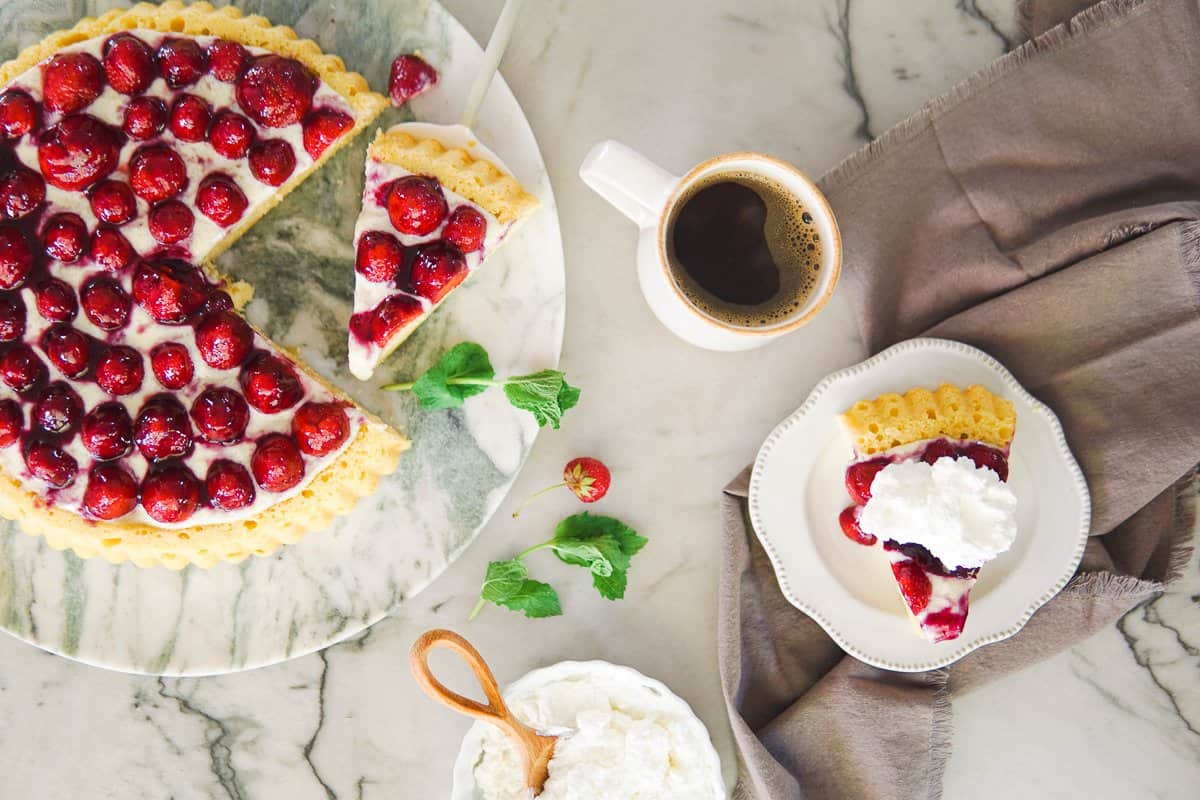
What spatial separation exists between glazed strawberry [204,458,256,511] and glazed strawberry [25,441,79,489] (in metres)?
0.29

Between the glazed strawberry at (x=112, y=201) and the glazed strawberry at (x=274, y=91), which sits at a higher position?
the glazed strawberry at (x=274, y=91)

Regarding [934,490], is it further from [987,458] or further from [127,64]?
[127,64]

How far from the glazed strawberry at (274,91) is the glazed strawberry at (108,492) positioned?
0.85m

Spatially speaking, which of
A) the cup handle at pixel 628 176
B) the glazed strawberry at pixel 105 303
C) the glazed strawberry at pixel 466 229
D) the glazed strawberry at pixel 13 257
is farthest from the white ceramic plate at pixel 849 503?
the glazed strawberry at pixel 13 257

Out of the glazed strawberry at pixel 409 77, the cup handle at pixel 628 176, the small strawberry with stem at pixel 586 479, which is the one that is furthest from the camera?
the small strawberry with stem at pixel 586 479

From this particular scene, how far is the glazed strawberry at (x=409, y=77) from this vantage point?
7.06ft

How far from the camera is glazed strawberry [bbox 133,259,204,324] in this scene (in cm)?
201

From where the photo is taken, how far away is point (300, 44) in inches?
82.8

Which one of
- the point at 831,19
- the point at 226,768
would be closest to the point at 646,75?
the point at 831,19

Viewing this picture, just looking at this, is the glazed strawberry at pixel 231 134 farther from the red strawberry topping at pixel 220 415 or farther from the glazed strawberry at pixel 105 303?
the red strawberry topping at pixel 220 415

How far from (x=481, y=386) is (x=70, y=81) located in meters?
1.12

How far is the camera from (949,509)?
1981 millimetres

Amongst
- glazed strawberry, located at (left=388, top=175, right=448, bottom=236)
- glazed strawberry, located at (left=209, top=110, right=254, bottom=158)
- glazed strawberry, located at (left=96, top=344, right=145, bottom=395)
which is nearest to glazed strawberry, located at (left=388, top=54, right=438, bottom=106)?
glazed strawberry, located at (left=388, top=175, right=448, bottom=236)

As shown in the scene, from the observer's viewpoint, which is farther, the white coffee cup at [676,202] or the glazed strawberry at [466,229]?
the glazed strawberry at [466,229]
